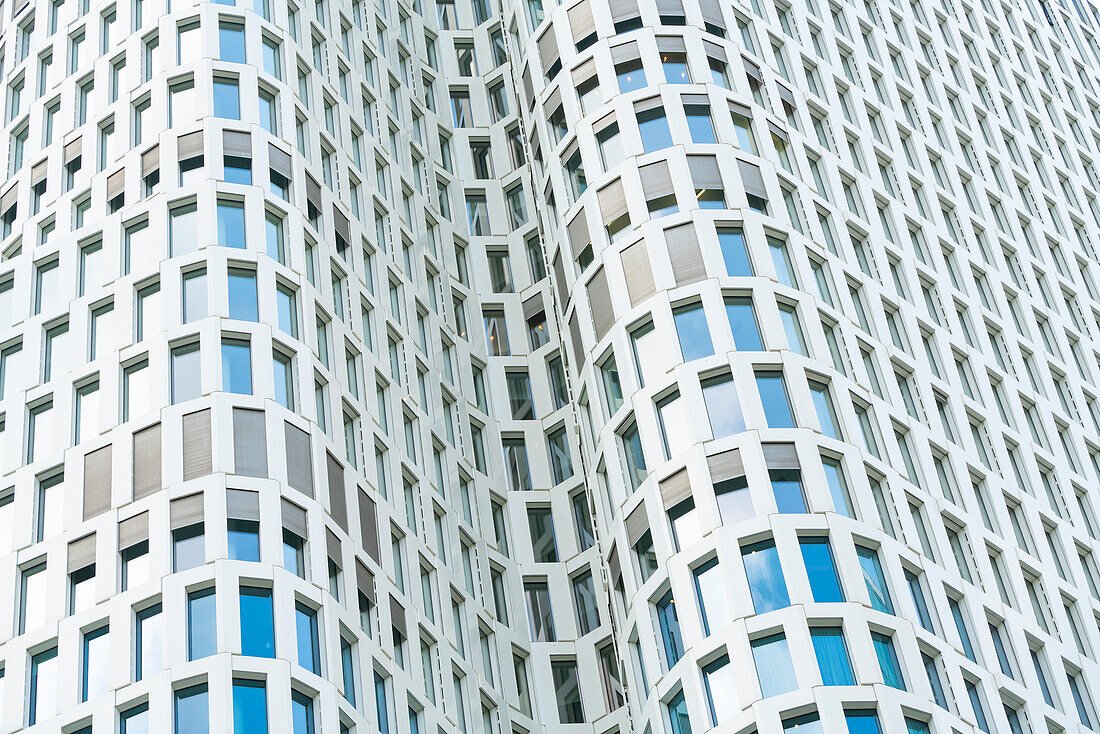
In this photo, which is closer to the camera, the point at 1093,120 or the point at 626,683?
the point at 626,683

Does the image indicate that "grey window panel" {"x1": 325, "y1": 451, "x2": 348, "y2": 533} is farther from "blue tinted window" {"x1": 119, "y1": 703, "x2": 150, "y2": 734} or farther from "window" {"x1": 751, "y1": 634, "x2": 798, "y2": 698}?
"window" {"x1": 751, "y1": 634, "x2": 798, "y2": 698}

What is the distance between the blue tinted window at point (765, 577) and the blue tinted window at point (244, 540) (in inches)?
498

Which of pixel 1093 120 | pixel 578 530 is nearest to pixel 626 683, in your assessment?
pixel 578 530

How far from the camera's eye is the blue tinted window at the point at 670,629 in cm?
4738

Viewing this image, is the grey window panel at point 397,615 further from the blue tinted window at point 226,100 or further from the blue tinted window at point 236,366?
the blue tinted window at point 226,100

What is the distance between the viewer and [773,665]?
1758 inches

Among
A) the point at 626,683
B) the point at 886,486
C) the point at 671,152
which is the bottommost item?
the point at 626,683

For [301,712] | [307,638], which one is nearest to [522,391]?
[307,638]

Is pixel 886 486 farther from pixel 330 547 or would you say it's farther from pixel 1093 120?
pixel 1093 120

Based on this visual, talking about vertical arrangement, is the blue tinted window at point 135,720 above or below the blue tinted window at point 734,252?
below

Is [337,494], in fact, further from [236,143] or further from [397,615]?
[236,143]

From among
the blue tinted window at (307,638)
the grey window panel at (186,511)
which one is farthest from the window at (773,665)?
the grey window panel at (186,511)

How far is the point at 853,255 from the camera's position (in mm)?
59625

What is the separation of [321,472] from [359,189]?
15.0 metres
